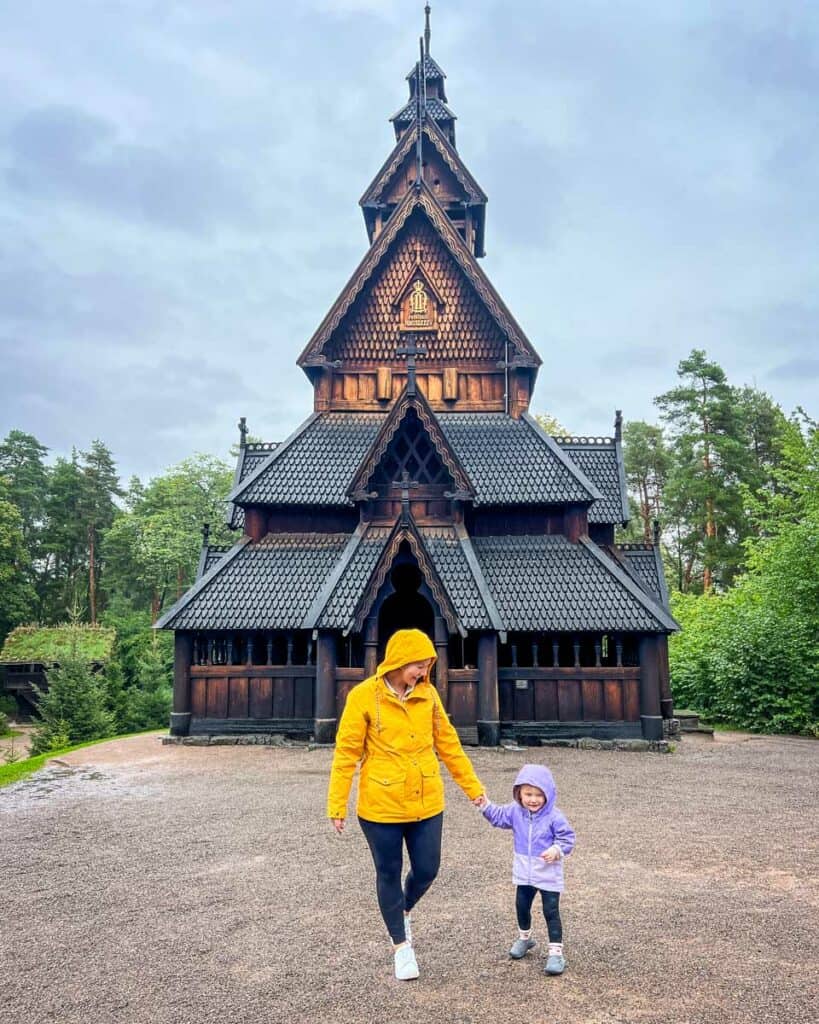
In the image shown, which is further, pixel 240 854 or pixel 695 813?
pixel 695 813

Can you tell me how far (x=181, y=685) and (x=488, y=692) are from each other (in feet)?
19.5

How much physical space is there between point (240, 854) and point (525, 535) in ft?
31.7

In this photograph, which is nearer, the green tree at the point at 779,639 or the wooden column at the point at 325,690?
the wooden column at the point at 325,690

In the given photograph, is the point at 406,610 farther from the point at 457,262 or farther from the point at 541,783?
the point at 541,783

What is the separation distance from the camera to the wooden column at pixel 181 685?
13.2 meters

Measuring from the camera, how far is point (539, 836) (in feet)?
13.2

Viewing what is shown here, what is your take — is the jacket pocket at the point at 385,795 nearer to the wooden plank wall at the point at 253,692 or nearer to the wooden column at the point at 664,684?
the wooden plank wall at the point at 253,692

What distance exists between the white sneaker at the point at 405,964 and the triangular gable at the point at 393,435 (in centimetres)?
1021

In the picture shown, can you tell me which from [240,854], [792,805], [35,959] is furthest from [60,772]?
[792,805]

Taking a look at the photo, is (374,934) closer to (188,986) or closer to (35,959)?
(188,986)

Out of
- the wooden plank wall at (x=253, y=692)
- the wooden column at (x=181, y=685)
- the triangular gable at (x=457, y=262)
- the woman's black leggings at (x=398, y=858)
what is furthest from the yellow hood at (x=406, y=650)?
Result: the triangular gable at (x=457, y=262)

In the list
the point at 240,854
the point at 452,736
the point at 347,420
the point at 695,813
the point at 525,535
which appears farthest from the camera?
the point at 347,420

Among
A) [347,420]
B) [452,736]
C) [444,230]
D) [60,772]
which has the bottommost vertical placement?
[60,772]

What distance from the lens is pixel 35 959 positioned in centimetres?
436
